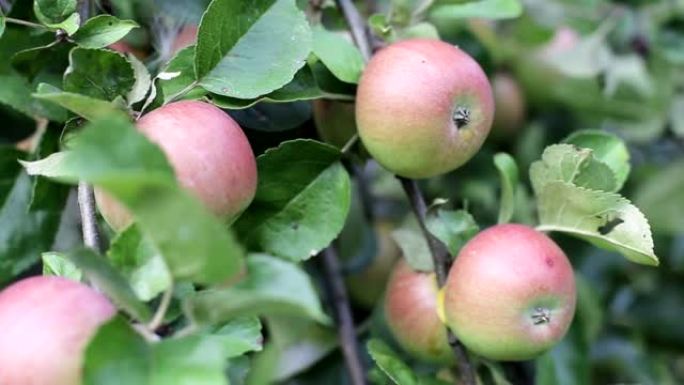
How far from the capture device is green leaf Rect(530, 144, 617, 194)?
64 cm

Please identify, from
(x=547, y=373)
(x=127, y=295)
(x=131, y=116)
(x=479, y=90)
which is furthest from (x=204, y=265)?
(x=547, y=373)

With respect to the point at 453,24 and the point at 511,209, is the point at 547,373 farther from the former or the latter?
the point at 453,24

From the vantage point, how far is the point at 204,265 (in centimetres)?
42

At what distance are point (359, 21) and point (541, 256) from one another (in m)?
0.24

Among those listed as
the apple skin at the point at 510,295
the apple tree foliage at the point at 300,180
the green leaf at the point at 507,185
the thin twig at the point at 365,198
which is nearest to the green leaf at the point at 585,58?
the apple tree foliage at the point at 300,180

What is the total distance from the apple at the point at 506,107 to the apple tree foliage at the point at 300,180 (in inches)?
0.6

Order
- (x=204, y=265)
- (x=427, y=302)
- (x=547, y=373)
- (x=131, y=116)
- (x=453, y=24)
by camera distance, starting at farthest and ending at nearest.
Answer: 1. (x=453, y=24)
2. (x=547, y=373)
3. (x=427, y=302)
4. (x=131, y=116)
5. (x=204, y=265)

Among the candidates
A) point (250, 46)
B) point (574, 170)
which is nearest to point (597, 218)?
point (574, 170)

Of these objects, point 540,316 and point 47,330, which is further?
point 540,316

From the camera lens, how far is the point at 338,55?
650 millimetres

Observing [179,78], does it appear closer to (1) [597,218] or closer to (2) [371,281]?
(1) [597,218]

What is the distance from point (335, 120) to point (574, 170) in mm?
178

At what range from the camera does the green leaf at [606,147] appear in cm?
72

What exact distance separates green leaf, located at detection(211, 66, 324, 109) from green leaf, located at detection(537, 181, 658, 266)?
6.8 inches
